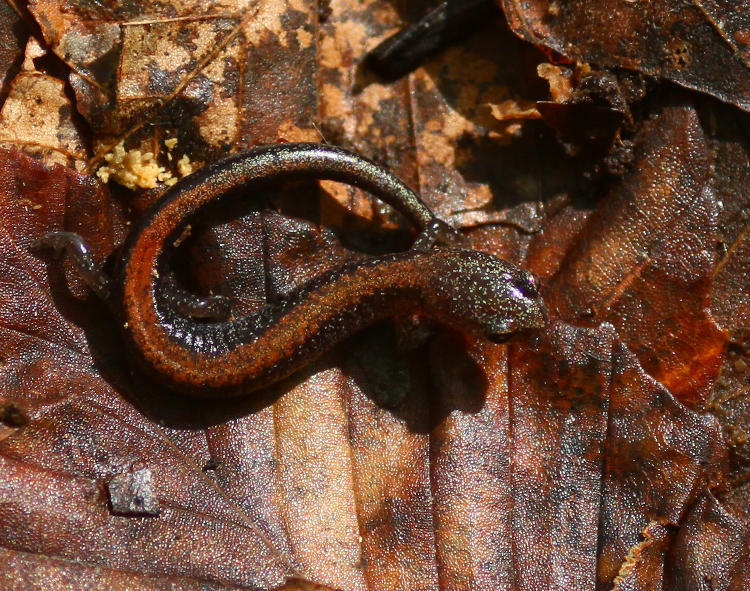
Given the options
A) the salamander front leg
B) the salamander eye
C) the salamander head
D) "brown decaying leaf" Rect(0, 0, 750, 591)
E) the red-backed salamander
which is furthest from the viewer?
the salamander front leg

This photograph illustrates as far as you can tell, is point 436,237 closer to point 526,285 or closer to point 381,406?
point 526,285

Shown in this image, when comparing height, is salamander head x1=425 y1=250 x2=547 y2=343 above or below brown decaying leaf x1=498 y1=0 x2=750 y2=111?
below

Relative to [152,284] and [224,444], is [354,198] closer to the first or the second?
[152,284]

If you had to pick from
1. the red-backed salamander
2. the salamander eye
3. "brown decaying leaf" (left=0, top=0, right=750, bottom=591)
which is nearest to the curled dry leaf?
"brown decaying leaf" (left=0, top=0, right=750, bottom=591)

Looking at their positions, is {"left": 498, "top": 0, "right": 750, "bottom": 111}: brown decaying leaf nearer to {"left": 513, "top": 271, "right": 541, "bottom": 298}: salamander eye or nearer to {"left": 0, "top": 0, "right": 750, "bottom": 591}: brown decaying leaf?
{"left": 0, "top": 0, "right": 750, "bottom": 591}: brown decaying leaf

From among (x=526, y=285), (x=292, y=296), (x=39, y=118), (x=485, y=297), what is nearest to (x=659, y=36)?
(x=526, y=285)

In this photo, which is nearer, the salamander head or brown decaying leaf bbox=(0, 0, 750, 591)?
brown decaying leaf bbox=(0, 0, 750, 591)

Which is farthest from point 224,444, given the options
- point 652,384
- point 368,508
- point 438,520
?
point 652,384
